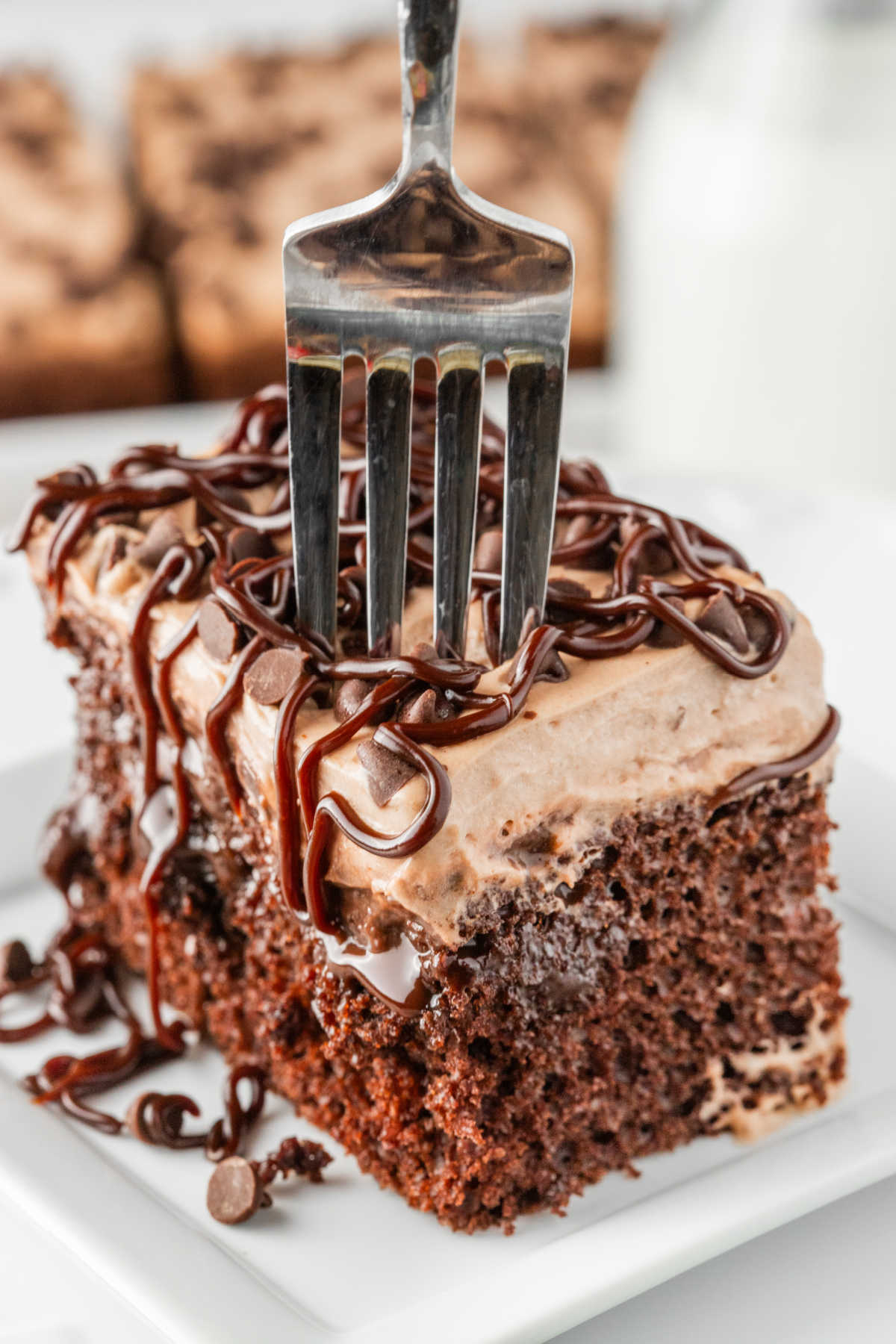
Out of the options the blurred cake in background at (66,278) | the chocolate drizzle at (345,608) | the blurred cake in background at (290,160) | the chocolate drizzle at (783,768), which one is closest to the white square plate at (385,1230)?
the chocolate drizzle at (345,608)

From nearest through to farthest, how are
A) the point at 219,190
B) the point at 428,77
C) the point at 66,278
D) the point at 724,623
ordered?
the point at 428,77, the point at 724,623, the point at 66,278, the point at 219,190

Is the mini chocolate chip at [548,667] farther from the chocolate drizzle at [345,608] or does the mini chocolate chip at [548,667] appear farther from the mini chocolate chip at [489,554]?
the mini chocolate chip at [489,554]

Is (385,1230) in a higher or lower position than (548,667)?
lower

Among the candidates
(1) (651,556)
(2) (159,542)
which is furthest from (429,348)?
(2) (159,542)

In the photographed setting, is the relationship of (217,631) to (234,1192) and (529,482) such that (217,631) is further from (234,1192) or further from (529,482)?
(234,1192)

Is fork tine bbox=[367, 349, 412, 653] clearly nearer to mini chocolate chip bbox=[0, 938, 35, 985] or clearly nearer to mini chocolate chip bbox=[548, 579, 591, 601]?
mini chocolate chip bbox=[548, 579, 591, 601]

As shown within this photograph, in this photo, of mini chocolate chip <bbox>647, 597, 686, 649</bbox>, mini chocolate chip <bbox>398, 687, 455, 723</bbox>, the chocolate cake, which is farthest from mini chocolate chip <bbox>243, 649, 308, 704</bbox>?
mini chocolate chip <bbox>647, 597, 686, 649</bbox>
